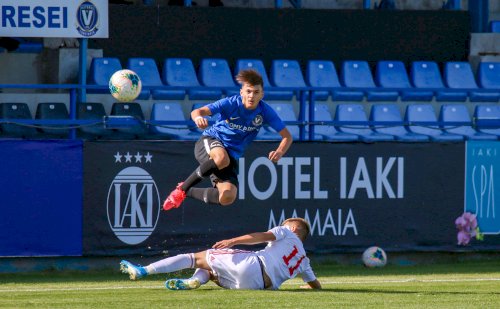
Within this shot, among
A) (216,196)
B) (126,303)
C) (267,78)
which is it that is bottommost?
(126,303)

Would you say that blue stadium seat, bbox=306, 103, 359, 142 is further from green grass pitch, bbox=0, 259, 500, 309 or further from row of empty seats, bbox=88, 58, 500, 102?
green grass pitch, bbox=0, 259, 500, 309

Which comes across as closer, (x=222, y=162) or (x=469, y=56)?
(x=222, y=162)

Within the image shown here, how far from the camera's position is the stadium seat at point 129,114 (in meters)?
17.1

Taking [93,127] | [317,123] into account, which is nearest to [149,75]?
[93,127]

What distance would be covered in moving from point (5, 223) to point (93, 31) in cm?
429

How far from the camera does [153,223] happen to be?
575 inches

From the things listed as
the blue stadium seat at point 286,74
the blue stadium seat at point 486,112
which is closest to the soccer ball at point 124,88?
Answer: the blue stadium seat at point 286,74

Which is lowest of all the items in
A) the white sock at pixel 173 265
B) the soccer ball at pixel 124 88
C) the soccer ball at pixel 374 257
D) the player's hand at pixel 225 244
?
the soccer ball at pixel 374 257

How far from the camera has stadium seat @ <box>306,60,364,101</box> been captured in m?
21.1

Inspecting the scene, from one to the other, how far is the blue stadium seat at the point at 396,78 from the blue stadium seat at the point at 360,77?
202mm

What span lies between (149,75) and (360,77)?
4121 millimetres

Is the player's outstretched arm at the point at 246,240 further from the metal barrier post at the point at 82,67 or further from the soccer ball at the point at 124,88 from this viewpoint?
the metal barrier post at the point at 82,67

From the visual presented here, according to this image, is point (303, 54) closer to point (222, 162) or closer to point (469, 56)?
point (469, 56)

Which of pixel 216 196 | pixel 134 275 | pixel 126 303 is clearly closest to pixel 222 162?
pixel 216 196
